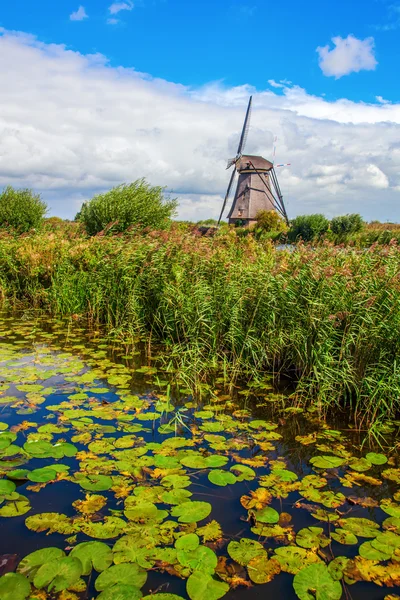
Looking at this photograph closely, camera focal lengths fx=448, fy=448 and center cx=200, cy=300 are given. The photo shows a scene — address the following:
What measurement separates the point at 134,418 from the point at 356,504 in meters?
1.94

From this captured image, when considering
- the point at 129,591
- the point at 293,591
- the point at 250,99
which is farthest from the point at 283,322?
the point at 250,99

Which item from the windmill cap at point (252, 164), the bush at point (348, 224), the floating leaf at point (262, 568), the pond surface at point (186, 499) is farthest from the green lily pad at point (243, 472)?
the windmill cap at point (252, 164)

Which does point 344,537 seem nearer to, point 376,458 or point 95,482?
point 376,458

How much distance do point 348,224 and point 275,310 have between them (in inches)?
868

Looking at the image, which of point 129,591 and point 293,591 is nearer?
point 129,591

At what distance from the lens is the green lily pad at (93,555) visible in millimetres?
2114

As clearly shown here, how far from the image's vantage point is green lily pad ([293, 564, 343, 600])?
2.03 m

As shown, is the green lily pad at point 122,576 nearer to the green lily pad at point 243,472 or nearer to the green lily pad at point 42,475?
the green lily pad at point 42,475

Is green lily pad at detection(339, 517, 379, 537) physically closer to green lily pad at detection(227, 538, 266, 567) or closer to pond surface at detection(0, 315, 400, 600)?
pond surface at detection(0, 315, 400, 600)

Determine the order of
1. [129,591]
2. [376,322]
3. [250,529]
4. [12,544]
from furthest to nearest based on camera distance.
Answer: [376,322], [250,529], [12,544], [129,591]

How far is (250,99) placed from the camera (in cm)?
3556

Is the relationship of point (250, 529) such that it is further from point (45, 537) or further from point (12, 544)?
point (12, 544)

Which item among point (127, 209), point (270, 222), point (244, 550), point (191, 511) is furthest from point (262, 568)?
point (270, 222)

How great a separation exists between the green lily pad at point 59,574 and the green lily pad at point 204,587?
1.69ft
